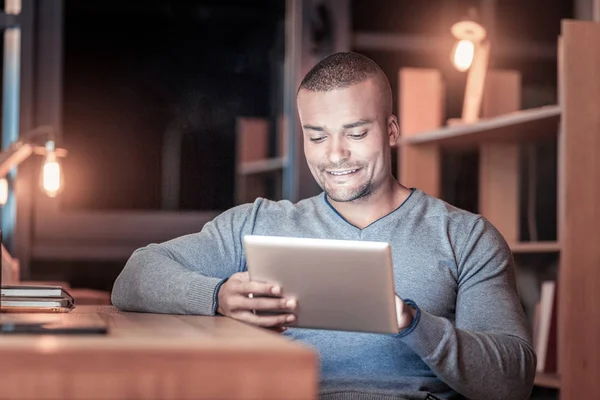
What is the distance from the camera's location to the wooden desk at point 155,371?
93cm

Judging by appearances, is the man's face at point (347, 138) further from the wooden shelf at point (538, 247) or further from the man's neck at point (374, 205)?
the wooden shelf at point (538, 247)

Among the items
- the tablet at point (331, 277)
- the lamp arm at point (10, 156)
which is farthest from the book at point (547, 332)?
the lamp arm at point (10, 156)

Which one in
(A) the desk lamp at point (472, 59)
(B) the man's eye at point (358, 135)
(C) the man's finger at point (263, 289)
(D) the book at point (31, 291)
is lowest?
(D) the book at point (31, 291)

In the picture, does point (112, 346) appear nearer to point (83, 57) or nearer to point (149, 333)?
point (149, 333)

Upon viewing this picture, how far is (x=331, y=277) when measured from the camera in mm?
1427

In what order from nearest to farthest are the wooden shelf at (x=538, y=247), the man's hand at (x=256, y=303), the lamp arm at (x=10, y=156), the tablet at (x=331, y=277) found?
the tablet at (x=331, y=277) → the man's hand at (x=256, y=303) → the wooden shelf at (x=538, y=247) → the lamp arm at (x=10, y=156)

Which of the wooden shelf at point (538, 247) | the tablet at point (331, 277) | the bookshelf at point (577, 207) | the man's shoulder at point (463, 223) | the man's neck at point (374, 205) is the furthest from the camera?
the wooden shelf at point (538, 247)

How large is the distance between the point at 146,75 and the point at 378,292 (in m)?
2.65

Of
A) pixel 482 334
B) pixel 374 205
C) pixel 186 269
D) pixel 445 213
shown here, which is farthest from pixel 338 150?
pixel 482 334

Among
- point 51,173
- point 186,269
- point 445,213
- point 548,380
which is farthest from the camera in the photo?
point 51,173

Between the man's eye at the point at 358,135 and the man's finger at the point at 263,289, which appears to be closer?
the man's finger at the point at 263,289

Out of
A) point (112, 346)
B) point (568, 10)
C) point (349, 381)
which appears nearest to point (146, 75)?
point (568, 10)

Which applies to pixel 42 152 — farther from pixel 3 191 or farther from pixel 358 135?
pixel 358 135

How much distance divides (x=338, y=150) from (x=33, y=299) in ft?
2.12
